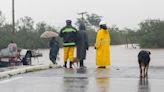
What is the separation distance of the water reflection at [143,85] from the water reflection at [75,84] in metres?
1.27

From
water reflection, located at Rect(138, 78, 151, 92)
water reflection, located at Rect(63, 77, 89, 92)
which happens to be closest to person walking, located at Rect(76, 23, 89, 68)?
water reflection, located at Rect(63, 77, 89, 92)

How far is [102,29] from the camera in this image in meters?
18.5

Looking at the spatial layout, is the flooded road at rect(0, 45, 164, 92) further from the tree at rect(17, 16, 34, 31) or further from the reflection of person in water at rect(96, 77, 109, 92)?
the tree at rect(17, 16, 34, 31)

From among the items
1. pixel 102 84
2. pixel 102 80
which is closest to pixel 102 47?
pixel 102 80

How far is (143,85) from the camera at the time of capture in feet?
43.7

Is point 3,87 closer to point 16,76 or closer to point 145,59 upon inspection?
point 16,76

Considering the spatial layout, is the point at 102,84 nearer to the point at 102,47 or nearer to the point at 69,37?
the point at 102,47

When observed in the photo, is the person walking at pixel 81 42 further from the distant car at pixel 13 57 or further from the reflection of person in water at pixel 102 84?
the distant car at pixel 13 57

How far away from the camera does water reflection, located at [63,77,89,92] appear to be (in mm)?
12445

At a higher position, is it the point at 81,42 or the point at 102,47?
the point at 81,42

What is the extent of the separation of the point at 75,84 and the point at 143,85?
5.47ft

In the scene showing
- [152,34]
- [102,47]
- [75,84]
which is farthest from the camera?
[152,34]

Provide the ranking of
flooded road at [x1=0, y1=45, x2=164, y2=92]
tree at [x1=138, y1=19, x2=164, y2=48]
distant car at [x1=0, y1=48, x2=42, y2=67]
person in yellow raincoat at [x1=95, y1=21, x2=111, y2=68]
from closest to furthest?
flooded road at [x1=0, y1=45, x2=164, y2=92], person in yellow raincoat at [x1=95, y1=21, x2=111, y2=68], distant car at [x1=0, y1=48, x2=42, y2=67], tree at [x1=138, y1=19, x2=164, y2=48]

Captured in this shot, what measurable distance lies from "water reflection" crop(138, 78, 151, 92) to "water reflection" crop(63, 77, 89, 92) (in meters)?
1.27
